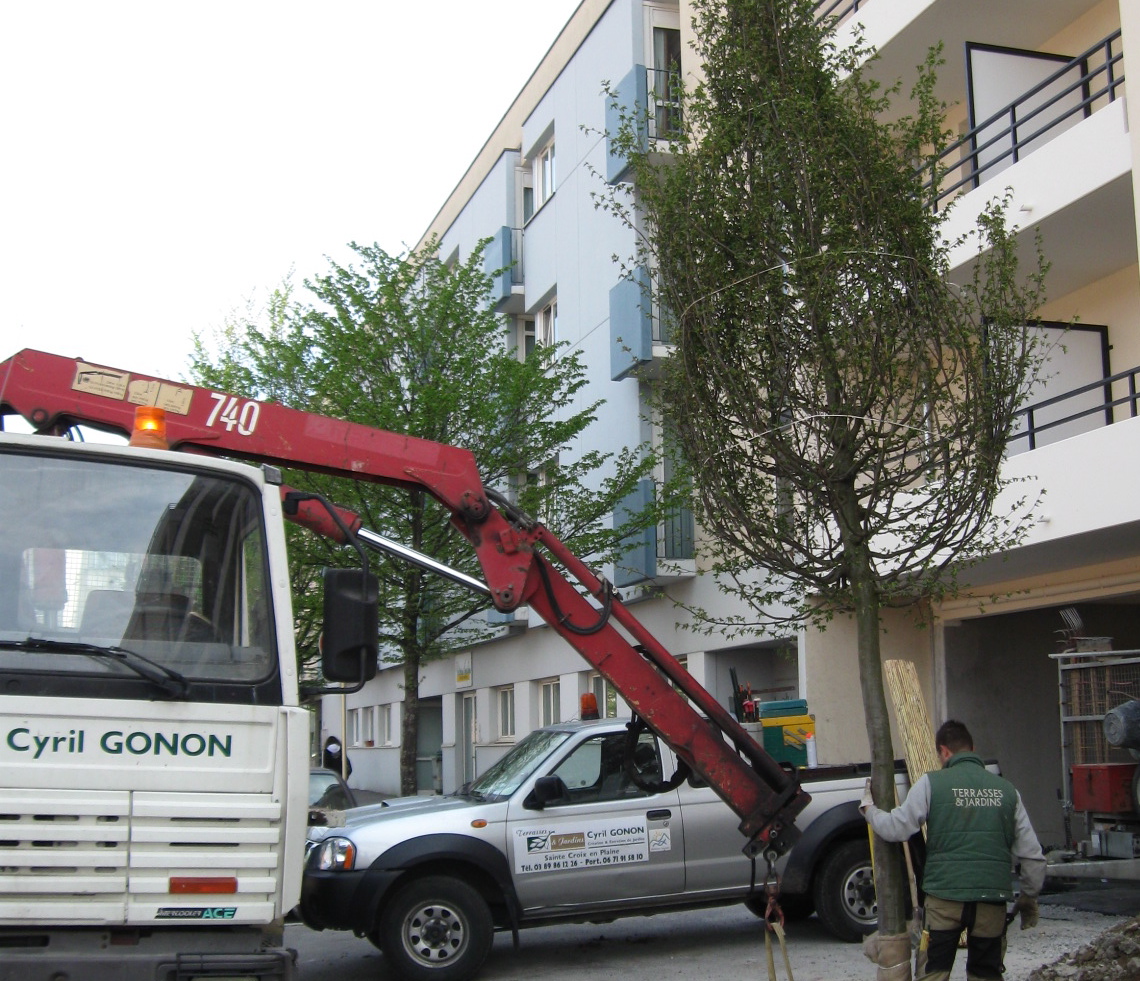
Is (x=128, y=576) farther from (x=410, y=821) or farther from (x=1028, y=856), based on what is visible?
(x=410, y=821)

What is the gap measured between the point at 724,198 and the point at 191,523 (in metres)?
4.11

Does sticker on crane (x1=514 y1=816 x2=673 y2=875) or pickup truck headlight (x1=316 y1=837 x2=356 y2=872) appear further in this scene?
sticker on crane (x1=514 y1=816 x2=673 y2=875)

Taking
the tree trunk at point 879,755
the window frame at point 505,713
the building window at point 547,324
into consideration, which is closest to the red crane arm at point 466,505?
the tree trunk at point 879,755

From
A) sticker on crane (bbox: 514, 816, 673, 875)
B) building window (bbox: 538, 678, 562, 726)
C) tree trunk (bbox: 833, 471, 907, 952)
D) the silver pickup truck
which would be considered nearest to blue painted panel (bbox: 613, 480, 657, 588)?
building window (bbox: 538, 678, 562, 726)

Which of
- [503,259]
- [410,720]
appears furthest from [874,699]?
[503,259]

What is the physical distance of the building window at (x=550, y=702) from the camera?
24.3m

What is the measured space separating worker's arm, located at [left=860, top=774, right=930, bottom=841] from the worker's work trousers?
1.11 feet

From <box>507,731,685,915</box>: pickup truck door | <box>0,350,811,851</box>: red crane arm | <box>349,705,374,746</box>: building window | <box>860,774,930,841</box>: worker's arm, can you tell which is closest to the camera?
<box>0,350,811,851</box>: red crane arm

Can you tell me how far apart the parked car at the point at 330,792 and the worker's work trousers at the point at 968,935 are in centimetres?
585

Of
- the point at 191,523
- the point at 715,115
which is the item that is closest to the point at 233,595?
the point at 191,523

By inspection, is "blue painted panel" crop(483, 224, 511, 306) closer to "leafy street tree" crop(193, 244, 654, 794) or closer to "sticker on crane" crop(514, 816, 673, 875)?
"leafy street tree" crop(193, 244, 654, 794)

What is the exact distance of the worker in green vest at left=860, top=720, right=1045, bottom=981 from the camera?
20.2 feet

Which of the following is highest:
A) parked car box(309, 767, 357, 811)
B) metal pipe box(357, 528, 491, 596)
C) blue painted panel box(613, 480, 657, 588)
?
blue painted panel box(613, 480, 657, 588)

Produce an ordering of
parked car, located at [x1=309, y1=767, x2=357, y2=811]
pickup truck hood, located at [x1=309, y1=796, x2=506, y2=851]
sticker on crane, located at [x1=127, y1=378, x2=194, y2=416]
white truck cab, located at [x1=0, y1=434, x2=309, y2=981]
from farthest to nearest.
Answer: parked car, located at [x1=309, y1=767, x2=357, y2=811], pickup truck hood, located at [x1=309, y1=796, x2=506, y2=851], sticker on crane, located at [x1=127, y1=378, x2=194, y2=416], white truck cab, located at [x1=0, y1=434, x2=309, y2=981]
